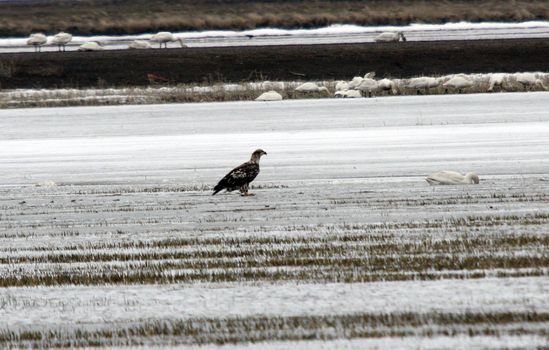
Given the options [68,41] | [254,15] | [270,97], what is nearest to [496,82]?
[270,97]

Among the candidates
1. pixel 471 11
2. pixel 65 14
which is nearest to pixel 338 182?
pixel 471 11

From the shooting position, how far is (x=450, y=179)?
1852 cm

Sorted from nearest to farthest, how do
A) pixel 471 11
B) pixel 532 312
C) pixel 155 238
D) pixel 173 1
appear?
pixel 532 312 < pixel 155 238 < pixel 471 11 < pixel 173 1

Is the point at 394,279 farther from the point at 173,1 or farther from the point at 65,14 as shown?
the point at 173,1

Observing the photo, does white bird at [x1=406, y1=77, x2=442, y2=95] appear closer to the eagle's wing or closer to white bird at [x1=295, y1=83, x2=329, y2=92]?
white bird at [x1=295, y1=83, x2=329, y2=92]

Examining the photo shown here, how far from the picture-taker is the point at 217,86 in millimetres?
45844

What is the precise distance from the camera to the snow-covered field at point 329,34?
246 feet

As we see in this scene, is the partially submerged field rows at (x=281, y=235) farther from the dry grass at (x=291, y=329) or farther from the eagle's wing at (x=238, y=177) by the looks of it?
the dry grass at (x=291, y=329)

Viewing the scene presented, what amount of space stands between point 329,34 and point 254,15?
13634 mm

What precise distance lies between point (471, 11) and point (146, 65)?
4812cm

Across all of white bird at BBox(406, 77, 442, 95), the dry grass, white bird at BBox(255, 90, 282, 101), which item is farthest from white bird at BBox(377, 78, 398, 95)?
the dry grass

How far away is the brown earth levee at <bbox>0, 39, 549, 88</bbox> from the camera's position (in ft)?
167

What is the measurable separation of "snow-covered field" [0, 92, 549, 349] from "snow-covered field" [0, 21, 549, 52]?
155 feet

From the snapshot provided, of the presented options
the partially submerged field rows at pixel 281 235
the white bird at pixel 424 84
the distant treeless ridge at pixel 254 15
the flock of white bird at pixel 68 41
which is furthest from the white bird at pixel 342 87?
the distant treeless ridge at pixel 254 15
